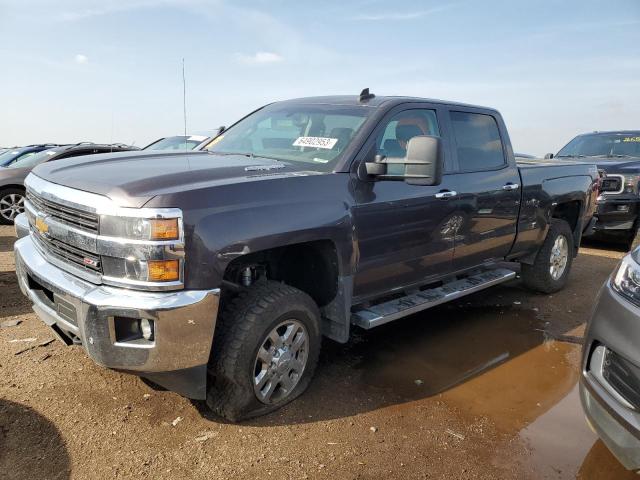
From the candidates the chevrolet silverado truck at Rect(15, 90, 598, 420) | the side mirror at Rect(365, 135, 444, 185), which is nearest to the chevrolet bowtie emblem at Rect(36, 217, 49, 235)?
the chevrolet silverado truck at Rect(15, 90, 598, 420)

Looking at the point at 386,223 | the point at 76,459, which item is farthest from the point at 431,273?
the point at 76,459

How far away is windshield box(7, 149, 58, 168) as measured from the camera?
9.20m

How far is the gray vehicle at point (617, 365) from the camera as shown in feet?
7.45

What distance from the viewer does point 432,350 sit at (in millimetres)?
4230

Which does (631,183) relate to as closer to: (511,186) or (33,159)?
(511,186)

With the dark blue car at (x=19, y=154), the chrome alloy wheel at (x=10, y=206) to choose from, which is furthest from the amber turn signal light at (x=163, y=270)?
the dark blue car at (x=19, y=154)

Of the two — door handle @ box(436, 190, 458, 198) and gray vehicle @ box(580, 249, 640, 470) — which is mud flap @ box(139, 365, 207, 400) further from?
door handle @ box(436, 190, 458, 198)

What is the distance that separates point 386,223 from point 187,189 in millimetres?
1447

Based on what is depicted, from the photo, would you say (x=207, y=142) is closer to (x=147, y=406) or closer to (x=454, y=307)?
(x=147, y=406)

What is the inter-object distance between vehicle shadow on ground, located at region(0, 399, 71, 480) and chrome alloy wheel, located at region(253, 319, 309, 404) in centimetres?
105

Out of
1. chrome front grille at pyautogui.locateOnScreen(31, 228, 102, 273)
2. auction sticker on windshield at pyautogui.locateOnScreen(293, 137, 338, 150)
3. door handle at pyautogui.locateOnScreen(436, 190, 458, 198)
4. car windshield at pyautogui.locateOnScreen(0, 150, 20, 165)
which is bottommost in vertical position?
car windshield at pyautogui.locateOnScreen(0, 150, 20, 165)

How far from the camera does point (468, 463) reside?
9.20ft

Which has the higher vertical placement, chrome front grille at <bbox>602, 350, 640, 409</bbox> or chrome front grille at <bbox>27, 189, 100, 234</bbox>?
chrome front grille at <bbox>27, 189, 100, 234</bbox>

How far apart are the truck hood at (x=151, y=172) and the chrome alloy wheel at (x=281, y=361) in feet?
3.05
